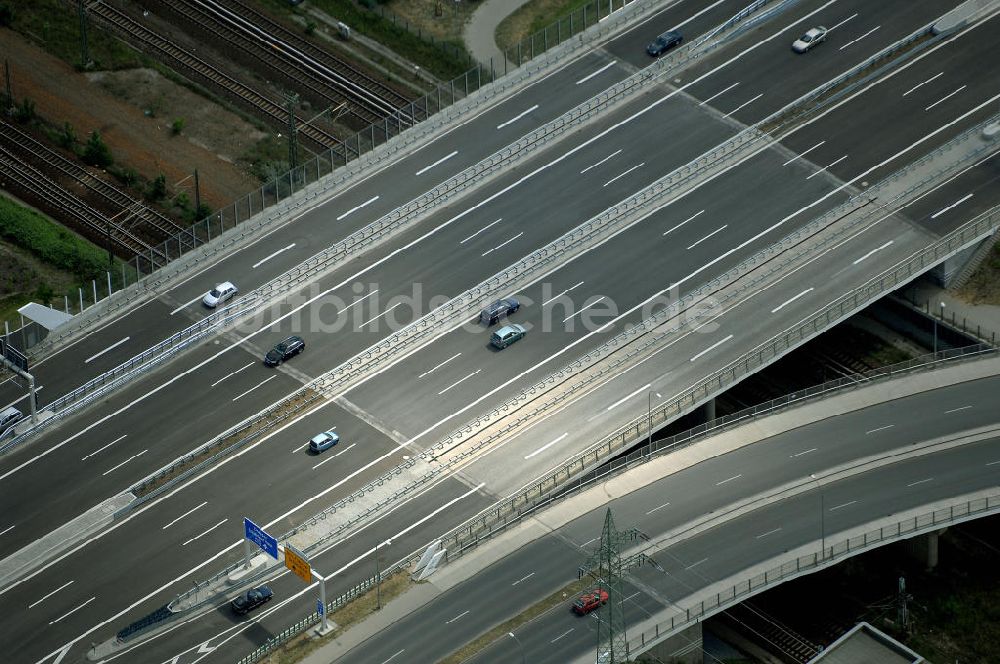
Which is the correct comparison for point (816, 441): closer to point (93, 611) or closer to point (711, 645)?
point (711, 645)

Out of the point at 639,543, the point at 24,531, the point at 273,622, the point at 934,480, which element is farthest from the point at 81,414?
the point at 934,480

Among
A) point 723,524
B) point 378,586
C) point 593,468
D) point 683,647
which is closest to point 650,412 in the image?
point 593,468

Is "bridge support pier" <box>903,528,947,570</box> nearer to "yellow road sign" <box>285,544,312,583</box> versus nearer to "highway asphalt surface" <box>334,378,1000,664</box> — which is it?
"highway asphalt surface" <box>334,378,1000,664</box>

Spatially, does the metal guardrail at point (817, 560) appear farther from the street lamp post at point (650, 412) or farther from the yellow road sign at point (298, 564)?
the yellow road sign at point (298, 564)

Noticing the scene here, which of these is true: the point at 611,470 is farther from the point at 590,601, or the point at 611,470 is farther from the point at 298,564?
the point at 298,564

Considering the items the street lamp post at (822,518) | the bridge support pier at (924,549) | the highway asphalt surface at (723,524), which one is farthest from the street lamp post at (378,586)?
the bridge support pier at (924,549)

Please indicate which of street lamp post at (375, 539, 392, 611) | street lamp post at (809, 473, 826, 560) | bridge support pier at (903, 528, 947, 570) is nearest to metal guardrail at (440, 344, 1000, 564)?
street lamp post at (375, 539, 392, 611)

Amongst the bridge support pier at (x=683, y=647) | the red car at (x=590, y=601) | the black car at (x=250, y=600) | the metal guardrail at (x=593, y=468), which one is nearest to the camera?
the red car at (x=590, y=601)
